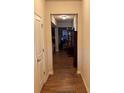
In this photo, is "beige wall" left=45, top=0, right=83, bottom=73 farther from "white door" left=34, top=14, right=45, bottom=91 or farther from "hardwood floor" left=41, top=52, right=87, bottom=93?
"white door" left=34, top=14, right=45, bottom=91

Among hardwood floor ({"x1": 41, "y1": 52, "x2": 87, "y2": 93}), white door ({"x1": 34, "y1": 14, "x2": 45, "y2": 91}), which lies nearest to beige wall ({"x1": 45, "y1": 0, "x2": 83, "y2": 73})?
hardwood floor ({"x1": 41, "y1": 52, "x2": 87, "y2": 93})

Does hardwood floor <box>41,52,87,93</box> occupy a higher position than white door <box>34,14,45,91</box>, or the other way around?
white door <box>34,14,45,91</box>

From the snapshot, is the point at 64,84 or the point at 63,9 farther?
the point at 63,9

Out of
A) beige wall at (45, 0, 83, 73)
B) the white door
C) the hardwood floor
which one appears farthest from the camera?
beige wall at (45, 0, 83, 73)

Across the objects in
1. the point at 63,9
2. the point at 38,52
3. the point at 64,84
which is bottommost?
the point at 64,84

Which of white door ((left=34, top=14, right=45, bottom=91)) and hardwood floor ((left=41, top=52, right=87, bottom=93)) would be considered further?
hardwood floor ((left=41, top=52, right=87, bottom=93))

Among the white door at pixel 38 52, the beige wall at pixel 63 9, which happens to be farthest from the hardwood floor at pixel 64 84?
the beige wall at pixel 63 9

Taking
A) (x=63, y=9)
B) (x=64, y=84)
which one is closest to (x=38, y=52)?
(x=64, y=84)

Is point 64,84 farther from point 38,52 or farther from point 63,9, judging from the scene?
point 63,9
